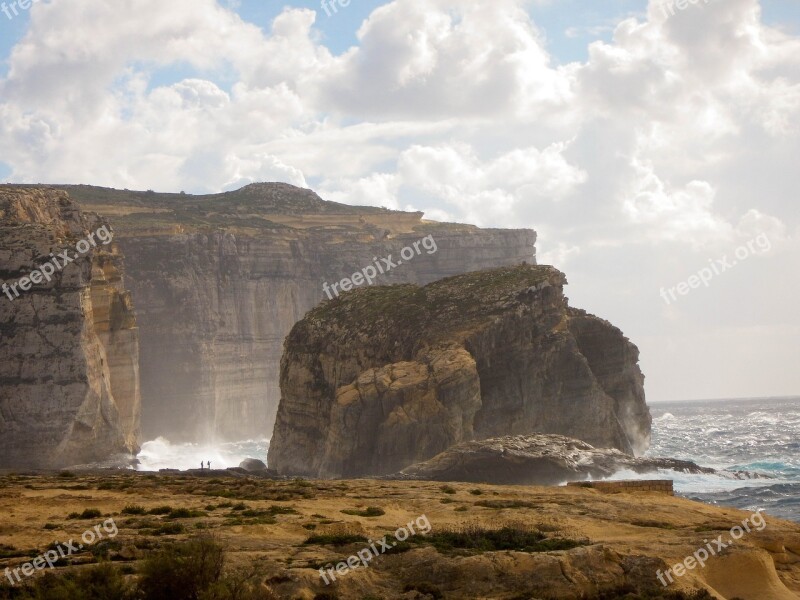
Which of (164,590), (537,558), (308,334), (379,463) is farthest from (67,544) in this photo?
(308,334)

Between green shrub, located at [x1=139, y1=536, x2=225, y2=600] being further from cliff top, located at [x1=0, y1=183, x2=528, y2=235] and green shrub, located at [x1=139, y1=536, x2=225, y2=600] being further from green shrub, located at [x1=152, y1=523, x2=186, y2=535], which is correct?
cliff top, located at [x1=0, y1=183, x2=528, y2=235]

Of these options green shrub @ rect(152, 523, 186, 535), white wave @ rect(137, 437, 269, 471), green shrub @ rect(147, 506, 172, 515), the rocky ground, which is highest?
green shrub @ rect(147, 506, 172, 515)

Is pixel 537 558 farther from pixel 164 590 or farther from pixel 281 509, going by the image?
pixel 281 509

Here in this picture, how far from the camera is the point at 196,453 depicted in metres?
95.6

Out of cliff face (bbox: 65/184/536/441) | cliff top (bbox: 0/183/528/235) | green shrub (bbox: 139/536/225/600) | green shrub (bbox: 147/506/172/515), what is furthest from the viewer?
cliff top (bbox: 0/183/528/235)

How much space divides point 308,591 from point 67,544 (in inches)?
248

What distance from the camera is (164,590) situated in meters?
17.1

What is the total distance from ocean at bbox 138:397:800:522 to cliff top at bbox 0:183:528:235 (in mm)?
25091

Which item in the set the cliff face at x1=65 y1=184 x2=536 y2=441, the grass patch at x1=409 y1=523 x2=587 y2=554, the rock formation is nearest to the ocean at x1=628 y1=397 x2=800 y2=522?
the rock formation

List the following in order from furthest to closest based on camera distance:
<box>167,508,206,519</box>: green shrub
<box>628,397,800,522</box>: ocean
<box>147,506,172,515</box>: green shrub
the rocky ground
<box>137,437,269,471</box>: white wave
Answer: <box>137,437,269,471</box>: white wave
<box>628,397,800,522</box>: ocean
<box>147,506,172,515</box>: green shrub
<box>167,508,206,519</box>: green shrub
the rocky ground

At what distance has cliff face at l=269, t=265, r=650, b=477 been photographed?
5738cm

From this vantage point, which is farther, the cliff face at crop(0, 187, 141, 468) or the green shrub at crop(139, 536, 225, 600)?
the cliff face at crop(0, 187, 141, 468)

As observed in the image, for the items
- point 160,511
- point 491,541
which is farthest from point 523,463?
point 491,541

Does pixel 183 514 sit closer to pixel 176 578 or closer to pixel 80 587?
pixel 80 587
